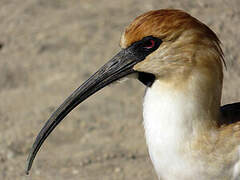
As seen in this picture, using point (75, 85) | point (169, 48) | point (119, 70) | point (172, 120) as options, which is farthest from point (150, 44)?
point (75, 85)

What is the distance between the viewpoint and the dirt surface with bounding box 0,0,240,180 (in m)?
5.98

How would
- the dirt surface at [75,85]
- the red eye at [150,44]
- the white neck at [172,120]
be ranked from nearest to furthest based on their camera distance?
1. the white neck at [172,120]
2. the red eye at [150,44]
3. the dirt surface at [75,85]

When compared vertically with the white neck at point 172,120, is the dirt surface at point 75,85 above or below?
above

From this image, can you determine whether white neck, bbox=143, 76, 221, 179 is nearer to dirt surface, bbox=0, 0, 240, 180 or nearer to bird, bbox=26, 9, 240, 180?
bird, bbox=26, 9, 240, 180

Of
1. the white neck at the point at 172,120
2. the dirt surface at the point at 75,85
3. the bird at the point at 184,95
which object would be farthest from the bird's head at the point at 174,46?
the dirt surface at the point at 75,85

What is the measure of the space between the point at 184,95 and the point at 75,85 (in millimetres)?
3420

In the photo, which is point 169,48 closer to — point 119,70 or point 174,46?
point 174,46

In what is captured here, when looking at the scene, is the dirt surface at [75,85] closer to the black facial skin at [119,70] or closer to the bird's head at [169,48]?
the black facial skin at [119,70]

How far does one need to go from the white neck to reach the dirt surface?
1870 mm

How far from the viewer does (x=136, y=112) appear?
6.63 m

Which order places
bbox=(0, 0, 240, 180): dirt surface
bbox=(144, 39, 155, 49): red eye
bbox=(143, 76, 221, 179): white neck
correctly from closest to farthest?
bbox=(143, 76, 221, 179): white neck < bbox=(144, 39, 155, 49): red eye < bbox=(0, 0, 240, 180): dirt surface

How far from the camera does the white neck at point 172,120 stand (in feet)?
12.2

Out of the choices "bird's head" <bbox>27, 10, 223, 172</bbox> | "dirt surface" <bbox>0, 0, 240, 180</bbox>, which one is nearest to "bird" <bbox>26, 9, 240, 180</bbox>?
"bird's head" <bbox>27, 10, 223, 172</bbox>

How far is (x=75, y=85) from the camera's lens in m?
7.01
